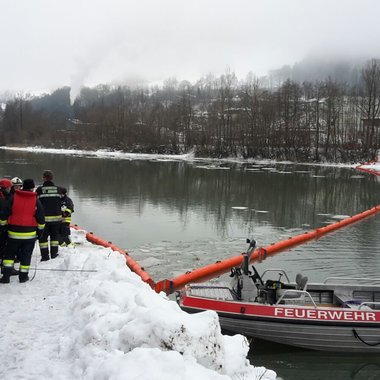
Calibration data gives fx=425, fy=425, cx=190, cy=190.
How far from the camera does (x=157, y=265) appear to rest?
11906mm

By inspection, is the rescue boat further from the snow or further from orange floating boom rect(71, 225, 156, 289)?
the snow

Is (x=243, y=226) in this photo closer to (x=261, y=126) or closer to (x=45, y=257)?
(x=45, y=257)

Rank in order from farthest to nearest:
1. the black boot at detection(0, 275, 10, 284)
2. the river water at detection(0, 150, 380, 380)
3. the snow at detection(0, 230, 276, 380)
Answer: the river water at detection(0, 150, 380, 380) → the black boot at detection(0, 275, 10, 284) → the snow at detection(0, 230, 276, 380)

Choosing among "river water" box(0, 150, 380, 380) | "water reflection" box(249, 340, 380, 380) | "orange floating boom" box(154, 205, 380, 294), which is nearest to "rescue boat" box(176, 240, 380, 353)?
"water reflection" box(249, 340, 380, 380)

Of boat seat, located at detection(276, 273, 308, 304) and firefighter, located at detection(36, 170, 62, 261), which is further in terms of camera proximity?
firefighter, located at detection(36, 170, 62, 261)

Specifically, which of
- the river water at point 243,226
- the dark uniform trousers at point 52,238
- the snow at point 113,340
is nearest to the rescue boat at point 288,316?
the river water at point 243,226

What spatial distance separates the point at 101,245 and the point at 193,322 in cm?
799

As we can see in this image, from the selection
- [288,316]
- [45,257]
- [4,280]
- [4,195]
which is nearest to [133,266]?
[45,257]

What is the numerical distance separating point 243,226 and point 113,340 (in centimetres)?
1345

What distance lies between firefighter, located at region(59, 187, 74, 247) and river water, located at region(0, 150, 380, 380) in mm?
2373

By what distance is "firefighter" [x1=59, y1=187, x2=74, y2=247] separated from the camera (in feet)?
32.8

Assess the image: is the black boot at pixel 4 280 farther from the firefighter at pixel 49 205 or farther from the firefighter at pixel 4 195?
the firefighter at pixel 49 205

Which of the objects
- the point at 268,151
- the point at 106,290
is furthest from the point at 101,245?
the point at 268,151

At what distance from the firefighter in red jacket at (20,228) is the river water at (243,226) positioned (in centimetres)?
427
